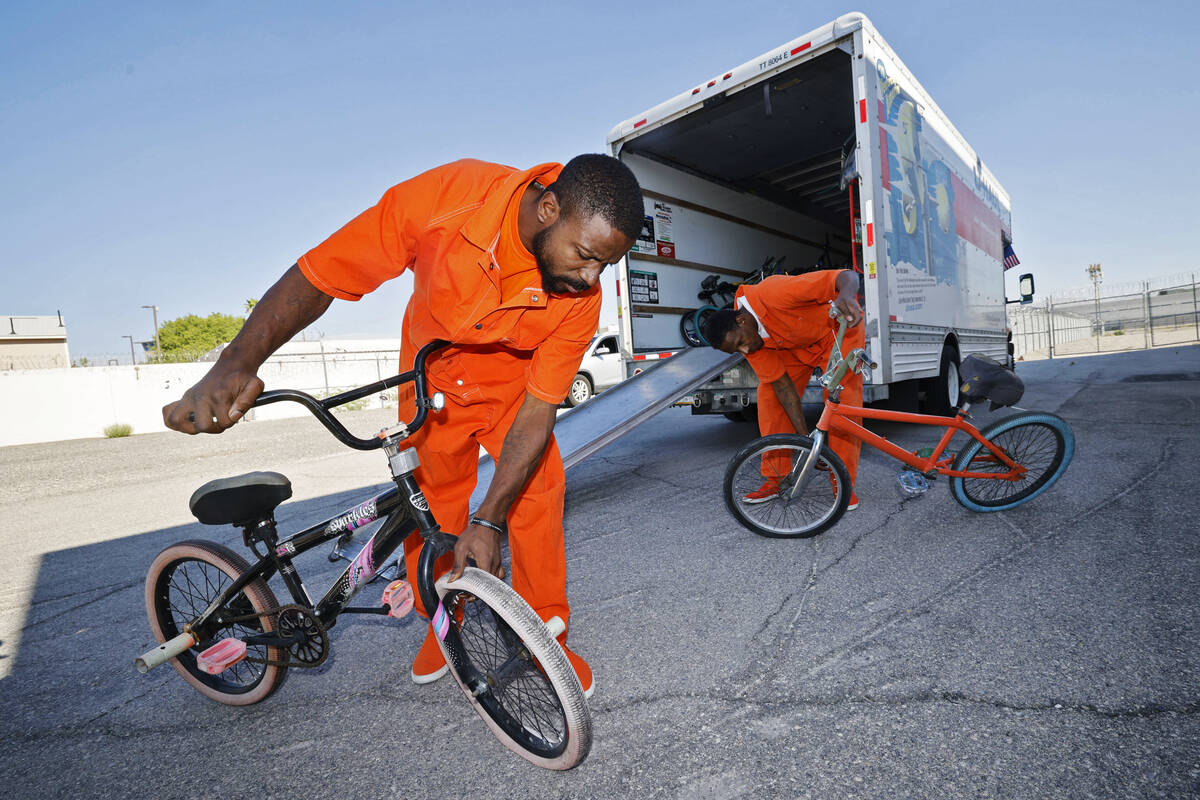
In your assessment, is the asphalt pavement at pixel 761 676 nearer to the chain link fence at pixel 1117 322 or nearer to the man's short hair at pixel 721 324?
the man's short hair at pixel 721 324

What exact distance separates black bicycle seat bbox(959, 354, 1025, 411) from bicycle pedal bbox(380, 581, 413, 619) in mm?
3261

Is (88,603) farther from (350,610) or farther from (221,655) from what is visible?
(350,610)

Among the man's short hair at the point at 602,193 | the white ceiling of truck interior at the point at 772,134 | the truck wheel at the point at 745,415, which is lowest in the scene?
the truck wheel at the point at 745,415

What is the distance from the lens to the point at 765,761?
1771mm

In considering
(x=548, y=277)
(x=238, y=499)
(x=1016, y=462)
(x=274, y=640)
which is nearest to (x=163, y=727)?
(x=274, y=640)

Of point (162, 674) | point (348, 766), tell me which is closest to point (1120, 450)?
point (348, 766)

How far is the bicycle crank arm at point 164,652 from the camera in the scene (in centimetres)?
209

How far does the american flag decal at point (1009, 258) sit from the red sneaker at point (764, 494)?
11399 millimetres

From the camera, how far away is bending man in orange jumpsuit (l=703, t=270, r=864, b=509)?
4.07 m

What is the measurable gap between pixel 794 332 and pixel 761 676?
102 inches

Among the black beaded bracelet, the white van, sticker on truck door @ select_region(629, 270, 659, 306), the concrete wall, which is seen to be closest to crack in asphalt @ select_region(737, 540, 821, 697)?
the black beaded bracelet

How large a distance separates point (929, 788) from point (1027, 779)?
10.2 inches

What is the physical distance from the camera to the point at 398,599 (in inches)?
81.9

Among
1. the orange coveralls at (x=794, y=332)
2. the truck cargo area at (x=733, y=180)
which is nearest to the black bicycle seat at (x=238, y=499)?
the orange coveralls at (x=794, y=332)
